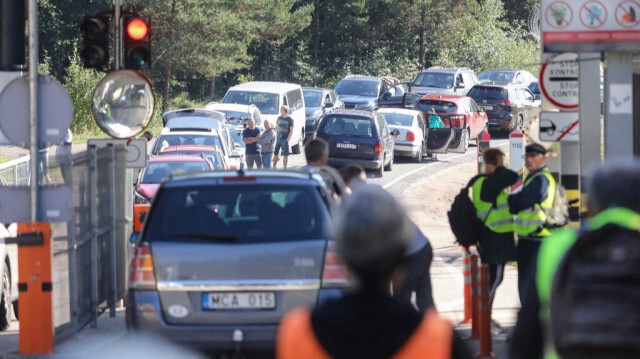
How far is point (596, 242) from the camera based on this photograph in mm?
3361

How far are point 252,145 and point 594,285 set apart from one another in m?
24.3

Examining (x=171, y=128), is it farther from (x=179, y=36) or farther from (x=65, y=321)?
(x=179, y=36)

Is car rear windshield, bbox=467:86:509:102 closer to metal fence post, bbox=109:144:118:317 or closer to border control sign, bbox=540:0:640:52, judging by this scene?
metal fence post, bbox=109:144:118:317

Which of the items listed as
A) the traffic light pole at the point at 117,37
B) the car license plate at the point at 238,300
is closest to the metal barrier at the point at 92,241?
the traffic light pole at the point at 117,37

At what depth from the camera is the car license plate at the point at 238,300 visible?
8.01 metres

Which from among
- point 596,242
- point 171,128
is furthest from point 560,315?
point 171,128

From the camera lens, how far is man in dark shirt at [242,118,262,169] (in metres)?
27.2

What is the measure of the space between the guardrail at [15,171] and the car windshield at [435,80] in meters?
27.3

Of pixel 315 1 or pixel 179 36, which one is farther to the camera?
pixel 315 1

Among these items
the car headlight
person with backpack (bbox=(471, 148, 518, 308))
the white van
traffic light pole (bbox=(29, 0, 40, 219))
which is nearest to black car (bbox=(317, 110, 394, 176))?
the white van

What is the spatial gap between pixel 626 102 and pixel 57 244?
4.84 metres

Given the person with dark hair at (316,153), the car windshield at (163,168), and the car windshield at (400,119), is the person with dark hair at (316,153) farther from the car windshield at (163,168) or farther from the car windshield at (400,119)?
the car windshield at (400,119)

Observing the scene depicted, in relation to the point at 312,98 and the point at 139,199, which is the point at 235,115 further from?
the point at 139,199

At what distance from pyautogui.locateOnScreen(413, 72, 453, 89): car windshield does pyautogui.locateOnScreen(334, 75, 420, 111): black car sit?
1.62m
